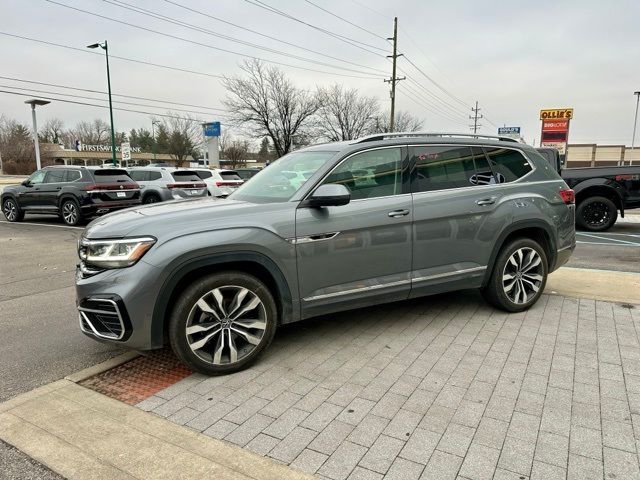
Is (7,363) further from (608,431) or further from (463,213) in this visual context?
(608,431)

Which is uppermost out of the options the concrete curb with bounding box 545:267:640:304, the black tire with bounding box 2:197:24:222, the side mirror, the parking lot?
the side mirror

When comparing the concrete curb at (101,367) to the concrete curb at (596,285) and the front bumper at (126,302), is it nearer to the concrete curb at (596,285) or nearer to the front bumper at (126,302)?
the front bumper at (126,302)

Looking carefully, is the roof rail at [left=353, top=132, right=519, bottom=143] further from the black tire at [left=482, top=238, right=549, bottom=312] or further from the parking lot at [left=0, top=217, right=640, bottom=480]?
the parking lot at [left=0, top=217, right=640, bottom=480]

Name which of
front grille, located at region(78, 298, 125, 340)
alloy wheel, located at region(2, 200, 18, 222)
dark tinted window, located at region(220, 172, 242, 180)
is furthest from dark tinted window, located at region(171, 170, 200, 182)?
front grille, located at region(78, 298, 125, 340)

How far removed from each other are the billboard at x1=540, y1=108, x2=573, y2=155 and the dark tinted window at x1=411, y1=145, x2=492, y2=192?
23.6 metres

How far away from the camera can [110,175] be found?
1328 cm

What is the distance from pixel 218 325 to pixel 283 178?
1.56 meters

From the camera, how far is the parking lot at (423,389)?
8.22ft

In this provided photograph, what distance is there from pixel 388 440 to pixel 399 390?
60cm

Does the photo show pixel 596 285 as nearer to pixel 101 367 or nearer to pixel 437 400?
pixel 437 400

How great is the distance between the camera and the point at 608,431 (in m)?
2.70

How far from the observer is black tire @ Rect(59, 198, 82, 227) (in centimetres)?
1284

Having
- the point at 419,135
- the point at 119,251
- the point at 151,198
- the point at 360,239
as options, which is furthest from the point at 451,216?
the point at 151,198

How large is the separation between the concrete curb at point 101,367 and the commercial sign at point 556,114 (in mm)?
27068
